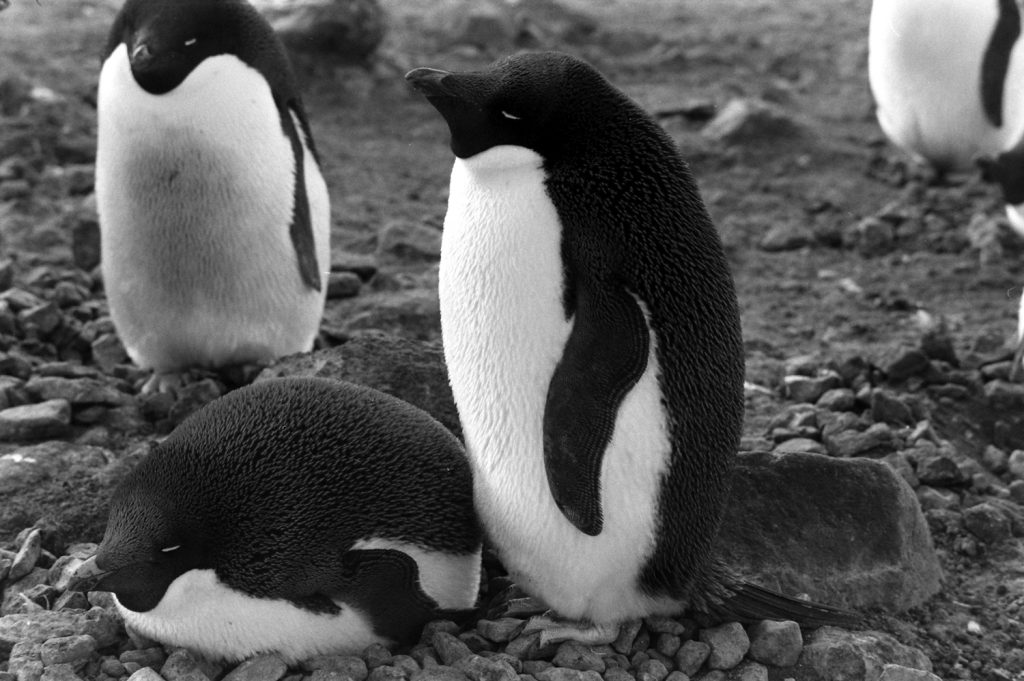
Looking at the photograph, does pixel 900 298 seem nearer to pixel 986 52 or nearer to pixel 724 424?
pixel 986 52

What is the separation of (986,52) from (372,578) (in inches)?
219

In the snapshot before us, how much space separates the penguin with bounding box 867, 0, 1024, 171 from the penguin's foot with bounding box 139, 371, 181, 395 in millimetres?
4473

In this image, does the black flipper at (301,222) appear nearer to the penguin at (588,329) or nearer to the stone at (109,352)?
the stone at (109,352)

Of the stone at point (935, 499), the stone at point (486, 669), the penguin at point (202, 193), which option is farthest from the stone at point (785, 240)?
the stone at point (486, 669)

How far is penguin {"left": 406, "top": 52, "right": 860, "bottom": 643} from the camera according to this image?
262cm

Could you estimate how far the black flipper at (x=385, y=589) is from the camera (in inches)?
108

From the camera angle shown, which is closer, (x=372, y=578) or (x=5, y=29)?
(x=372, y=578)

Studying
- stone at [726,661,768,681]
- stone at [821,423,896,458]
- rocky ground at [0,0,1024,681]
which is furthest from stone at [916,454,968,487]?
stone at [726,661,768,681]

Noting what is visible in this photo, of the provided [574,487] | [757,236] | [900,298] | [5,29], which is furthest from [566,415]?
[5,29]

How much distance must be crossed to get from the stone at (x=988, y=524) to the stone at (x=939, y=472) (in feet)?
0.49

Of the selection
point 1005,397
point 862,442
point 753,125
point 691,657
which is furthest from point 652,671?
point 753,125

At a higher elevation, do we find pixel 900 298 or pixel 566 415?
pixel 566 415

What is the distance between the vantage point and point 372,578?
275 cm

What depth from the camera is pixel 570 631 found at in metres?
2.80
